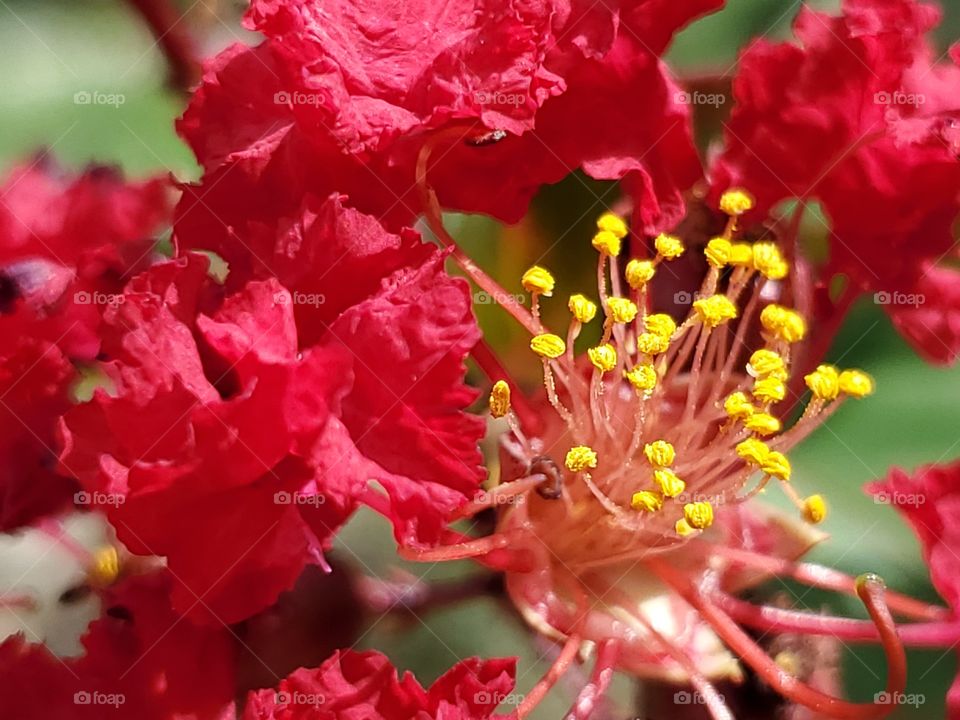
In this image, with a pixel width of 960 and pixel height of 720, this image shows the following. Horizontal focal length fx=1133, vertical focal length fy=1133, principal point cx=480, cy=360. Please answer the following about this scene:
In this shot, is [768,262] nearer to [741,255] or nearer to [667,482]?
[741,255]

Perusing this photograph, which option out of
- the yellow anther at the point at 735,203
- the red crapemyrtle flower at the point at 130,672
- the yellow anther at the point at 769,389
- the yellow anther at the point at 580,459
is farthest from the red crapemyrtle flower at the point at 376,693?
the yellow anther at the point at 735,203

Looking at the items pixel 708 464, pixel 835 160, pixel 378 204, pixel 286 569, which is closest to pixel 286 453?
pixel 286 569

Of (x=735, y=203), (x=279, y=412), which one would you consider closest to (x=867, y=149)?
(x=735, y=203)

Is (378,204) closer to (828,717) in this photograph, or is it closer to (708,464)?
(708,464)

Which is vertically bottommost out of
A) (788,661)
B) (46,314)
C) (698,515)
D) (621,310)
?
(788,661)

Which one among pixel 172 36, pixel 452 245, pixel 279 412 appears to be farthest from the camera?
pixel 172 36

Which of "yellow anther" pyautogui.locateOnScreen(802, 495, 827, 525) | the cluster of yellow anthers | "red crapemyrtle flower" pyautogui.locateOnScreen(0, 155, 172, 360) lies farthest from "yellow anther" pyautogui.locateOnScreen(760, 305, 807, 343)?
"red crapemyrtle flower" pyautogui.locateOnScreen(0, 155, 172, 360)

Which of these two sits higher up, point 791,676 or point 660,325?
point 660,325
